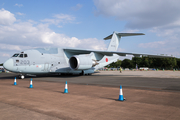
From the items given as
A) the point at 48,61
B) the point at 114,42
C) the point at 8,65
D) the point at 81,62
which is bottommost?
the point at 8,65

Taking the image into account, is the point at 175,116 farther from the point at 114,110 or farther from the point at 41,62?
the point at 41,62

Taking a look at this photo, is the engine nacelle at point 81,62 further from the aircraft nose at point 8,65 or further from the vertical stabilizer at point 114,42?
the vertical stabilizer at point 114,42

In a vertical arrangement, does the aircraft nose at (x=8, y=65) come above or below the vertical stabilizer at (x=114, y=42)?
below

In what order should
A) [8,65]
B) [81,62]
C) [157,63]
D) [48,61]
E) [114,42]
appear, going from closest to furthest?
[8,65], [81,62], [48,61], [114,42], [157,63]

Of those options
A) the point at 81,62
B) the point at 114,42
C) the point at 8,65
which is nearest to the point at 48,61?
the point at 81,62

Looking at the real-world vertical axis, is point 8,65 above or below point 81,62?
below

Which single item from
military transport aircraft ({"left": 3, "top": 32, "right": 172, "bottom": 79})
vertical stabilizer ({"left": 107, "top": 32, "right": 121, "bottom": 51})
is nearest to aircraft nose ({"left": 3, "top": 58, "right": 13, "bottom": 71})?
A: military transport aircraft ({"left": 3, "top": 32, "right": 172, "bottom": 79})

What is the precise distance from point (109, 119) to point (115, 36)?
24192mm

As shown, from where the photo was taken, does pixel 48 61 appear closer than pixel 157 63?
Yes

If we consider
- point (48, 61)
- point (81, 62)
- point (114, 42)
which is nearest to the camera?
point (81, 62)

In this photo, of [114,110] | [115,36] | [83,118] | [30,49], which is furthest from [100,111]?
[115,36]

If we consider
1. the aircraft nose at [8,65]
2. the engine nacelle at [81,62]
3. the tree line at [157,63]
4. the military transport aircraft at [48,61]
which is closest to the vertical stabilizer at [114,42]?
the military transport aircraft at [48,61]

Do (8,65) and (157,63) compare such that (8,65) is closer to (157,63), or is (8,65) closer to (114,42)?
(114,42)

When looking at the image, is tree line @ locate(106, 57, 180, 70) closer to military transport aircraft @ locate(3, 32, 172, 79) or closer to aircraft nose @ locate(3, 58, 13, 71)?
military transport aircraft @ locate(3, 32, 172, 79)
